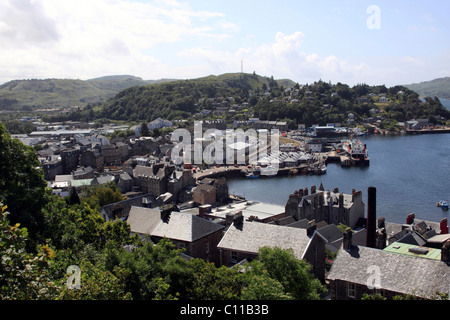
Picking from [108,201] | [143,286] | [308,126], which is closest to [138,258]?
[143,286]

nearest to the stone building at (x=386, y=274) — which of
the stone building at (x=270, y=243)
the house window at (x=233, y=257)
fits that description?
the stone building at (x=270, y=243)

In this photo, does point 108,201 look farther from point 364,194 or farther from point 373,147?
point 373,147

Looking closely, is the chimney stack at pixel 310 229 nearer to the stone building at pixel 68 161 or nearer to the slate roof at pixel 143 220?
the slate roof at pixel 143 220

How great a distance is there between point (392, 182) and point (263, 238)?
4225cm

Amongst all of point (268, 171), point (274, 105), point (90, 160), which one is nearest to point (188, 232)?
point (268, 171)

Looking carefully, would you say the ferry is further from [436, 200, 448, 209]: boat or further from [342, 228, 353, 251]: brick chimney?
[342, 228, 353, 251]: brick chimney

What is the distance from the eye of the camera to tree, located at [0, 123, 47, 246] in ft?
48.3

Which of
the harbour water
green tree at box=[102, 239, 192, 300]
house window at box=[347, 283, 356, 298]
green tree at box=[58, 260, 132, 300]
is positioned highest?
green tree at box=[58, 260, 132, 300]

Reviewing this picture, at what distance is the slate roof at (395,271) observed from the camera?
14.6m

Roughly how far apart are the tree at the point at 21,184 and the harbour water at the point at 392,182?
3219cm

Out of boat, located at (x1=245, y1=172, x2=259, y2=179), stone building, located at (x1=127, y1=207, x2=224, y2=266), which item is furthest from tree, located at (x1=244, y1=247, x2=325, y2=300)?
boat, located at (x1=245, y1=172, x2=259, y2=179)

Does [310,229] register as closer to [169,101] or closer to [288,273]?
[288,273]

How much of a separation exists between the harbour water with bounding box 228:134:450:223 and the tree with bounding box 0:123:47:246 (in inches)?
1267
